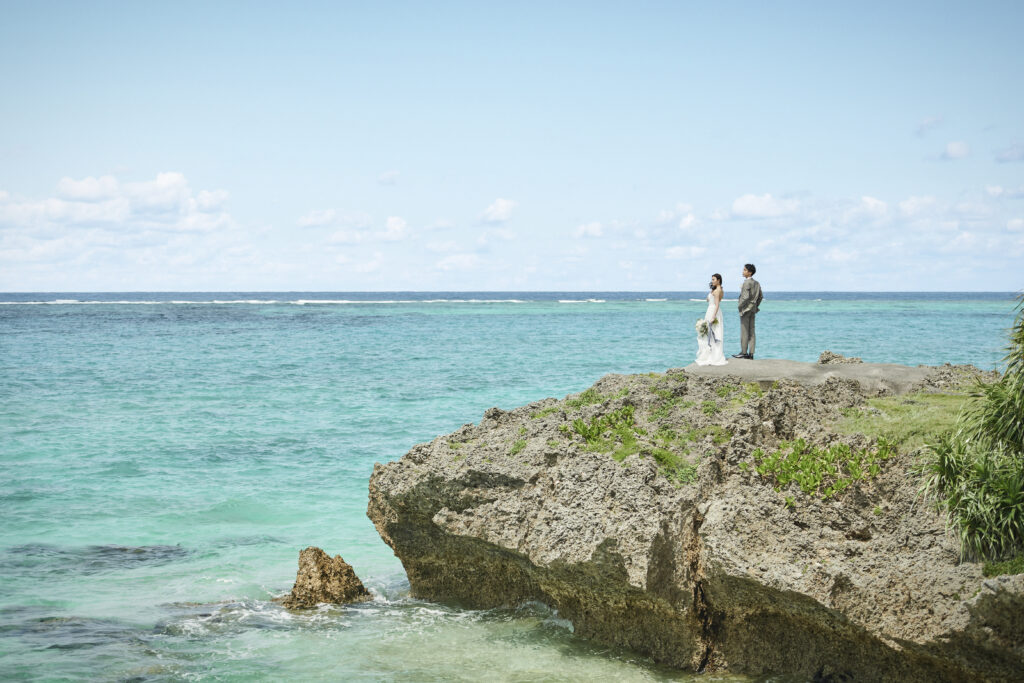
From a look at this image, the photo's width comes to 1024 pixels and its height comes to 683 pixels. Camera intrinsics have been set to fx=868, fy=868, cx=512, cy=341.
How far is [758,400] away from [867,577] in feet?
10.0

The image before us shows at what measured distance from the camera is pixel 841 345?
48938mm

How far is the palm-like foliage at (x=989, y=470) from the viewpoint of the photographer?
6.84m

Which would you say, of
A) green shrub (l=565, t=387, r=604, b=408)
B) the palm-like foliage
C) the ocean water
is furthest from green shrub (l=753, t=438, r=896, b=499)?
green shrub (l=565, t=387, r=604, b=408)

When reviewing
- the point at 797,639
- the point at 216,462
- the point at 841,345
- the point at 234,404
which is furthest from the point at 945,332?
the point at 797,639

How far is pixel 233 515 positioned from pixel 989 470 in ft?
38.6

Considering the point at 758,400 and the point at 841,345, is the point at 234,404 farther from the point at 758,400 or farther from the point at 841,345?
the point at 841,345

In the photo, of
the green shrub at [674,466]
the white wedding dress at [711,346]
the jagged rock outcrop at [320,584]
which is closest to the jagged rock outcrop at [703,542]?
the green shrub at [674,466]

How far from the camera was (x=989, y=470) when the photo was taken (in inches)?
282

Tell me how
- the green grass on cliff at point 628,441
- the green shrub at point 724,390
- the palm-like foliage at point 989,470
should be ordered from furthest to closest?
the green shrub at point 724,390
the green grass on cliff at point 628,441
the palm-like foliage at point 989,470

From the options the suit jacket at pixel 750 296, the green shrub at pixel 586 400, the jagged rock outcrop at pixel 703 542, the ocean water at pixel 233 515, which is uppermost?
the suit jacket at pixel 750 296

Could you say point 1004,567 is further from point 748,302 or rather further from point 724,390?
point 748,302

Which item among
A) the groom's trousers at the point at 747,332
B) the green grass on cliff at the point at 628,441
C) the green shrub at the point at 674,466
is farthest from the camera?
the groom's trousers at the point at 747,332

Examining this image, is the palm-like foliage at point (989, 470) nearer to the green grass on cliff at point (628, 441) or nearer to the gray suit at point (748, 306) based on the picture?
the green grass on cliff at point (628, 441)

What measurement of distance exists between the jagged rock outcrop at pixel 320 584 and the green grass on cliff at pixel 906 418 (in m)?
6.01
